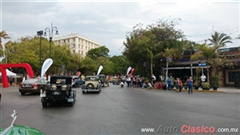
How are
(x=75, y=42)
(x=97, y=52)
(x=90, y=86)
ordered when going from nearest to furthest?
1. (x=90, y=86)
2. (x=97, y=52)
3. (x=75, y=42)

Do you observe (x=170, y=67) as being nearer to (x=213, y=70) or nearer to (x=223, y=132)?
(x=213, y=70)

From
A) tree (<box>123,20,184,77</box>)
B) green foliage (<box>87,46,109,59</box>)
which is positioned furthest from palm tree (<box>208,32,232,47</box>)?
green foliage (<box>87,46,109,59</box>)

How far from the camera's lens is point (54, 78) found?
13.1m

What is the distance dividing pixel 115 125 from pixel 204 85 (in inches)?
694

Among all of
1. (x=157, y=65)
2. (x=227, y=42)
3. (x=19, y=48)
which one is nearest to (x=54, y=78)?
(x=157, y=65)

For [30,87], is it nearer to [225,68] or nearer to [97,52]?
[225,68]

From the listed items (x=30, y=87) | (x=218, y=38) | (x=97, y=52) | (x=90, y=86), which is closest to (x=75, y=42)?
(x=97, y=52)

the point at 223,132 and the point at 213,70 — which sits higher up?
the point at 213,70

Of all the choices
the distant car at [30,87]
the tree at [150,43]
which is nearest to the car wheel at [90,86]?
the distant car at [30,87]

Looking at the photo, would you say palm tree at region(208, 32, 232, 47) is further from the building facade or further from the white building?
the white building

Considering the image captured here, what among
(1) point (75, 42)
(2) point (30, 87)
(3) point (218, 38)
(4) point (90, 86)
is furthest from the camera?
(1) point (75, 42)

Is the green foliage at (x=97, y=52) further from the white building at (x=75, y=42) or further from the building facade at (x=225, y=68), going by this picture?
the building facade at (x=225, y=68)

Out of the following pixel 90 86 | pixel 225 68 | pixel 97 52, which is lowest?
pixel 90 86

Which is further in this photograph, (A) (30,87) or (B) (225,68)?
(B) (225,68)
